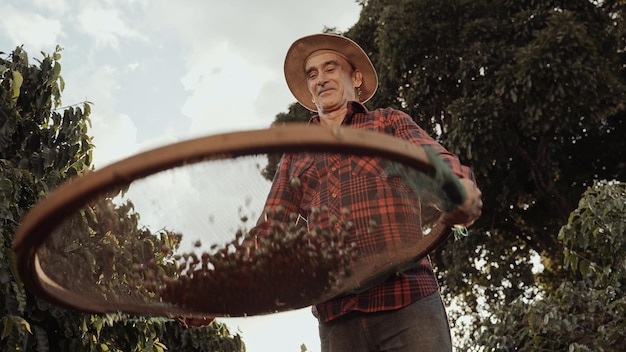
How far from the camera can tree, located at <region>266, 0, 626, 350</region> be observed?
953 cm

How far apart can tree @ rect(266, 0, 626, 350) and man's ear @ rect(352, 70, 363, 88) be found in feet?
23.7

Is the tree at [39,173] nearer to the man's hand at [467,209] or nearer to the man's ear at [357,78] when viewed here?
the man's ear at [357,78]

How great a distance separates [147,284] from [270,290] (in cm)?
34

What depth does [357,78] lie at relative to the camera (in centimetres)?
269

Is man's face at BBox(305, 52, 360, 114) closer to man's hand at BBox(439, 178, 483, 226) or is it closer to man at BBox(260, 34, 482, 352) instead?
man at BBox(260, 34, 482, 352)

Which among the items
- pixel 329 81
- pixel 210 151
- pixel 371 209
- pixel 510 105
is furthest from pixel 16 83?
pixel 510 105

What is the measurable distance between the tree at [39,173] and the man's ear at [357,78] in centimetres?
202

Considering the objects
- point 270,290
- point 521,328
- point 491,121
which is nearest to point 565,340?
point 521,328

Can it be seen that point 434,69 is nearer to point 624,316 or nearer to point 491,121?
point 491,121

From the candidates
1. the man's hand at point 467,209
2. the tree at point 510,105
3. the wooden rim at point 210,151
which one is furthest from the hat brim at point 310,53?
the tree at point 510,105

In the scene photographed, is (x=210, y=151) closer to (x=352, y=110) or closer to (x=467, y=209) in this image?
(x=467, y=209)

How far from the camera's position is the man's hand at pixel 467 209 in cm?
177

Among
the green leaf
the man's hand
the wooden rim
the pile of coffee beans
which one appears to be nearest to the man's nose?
the pile of coffee beans

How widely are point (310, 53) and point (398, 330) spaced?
3.51ft
